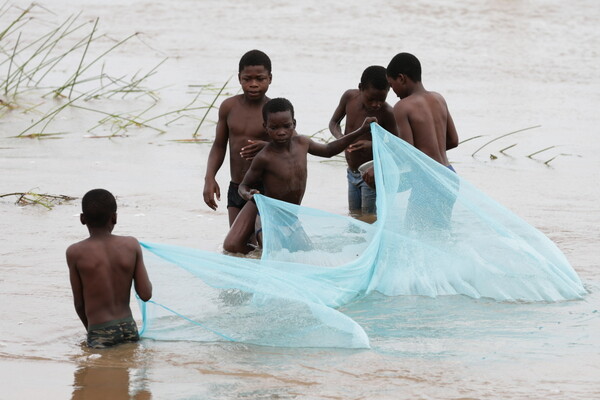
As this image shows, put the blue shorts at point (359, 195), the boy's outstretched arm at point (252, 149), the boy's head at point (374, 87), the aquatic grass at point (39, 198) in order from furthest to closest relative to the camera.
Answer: the blue shorts at point (359, 195) < the aquatic grass at point (39, 198) < the boy's head at point (374, 87) < the boy's outstretched arm at point (252, 149)

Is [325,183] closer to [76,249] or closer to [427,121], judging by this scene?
[427,121]

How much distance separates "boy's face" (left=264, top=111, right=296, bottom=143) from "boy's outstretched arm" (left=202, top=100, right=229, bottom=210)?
595 millimetres

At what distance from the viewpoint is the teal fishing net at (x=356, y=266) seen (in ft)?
14.2

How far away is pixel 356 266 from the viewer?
4.84 metres

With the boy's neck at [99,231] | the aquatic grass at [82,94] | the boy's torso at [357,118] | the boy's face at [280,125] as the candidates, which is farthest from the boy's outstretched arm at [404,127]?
→ the aquatic grass at [82,94]

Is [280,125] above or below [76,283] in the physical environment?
above

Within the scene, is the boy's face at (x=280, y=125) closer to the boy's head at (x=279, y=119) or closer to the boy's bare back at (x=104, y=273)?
the boy's head at (x=279, y=119)

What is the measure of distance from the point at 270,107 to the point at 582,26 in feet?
43.8

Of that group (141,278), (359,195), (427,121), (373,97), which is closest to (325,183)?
(359,195)

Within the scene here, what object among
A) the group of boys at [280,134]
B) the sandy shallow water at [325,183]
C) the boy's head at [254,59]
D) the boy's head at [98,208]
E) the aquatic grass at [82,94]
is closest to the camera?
the sandy shallow water at [325,183]

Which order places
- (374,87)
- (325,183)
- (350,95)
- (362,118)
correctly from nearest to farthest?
(374,87) → (362,118) → (350,95) → (325,183)

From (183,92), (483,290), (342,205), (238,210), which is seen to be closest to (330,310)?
(483,290)

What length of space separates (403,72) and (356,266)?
1344 millimetres

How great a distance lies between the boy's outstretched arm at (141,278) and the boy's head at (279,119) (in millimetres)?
1379
